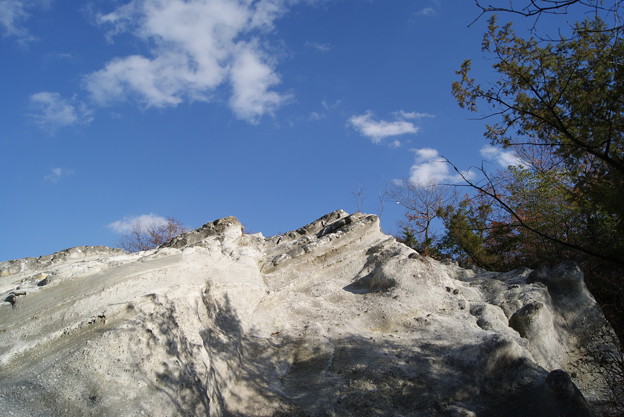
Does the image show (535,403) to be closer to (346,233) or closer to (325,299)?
(325,299)

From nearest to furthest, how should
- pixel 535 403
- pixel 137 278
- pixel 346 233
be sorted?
pixel 535 403 < pixel 137 278 < pixel 346 233

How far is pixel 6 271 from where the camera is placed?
667 cm

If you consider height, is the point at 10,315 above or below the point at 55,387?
above

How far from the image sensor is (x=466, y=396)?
5.46 meters

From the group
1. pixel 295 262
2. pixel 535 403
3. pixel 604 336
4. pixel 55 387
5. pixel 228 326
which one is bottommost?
pixel 535 403

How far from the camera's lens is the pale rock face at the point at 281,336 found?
14.9 feet

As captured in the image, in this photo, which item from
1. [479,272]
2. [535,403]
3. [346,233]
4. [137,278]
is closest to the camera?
[535,403]

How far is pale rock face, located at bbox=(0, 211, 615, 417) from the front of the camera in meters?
4.55

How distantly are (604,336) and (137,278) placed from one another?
6645mm

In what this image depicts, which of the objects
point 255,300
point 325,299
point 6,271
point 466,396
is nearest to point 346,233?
point 325,299

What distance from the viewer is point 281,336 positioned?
6.45 m

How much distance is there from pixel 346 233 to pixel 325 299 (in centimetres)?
188

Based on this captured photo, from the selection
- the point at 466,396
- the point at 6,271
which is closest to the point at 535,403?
the point at 466,396

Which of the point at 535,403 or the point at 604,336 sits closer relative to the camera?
the point at 535,403
